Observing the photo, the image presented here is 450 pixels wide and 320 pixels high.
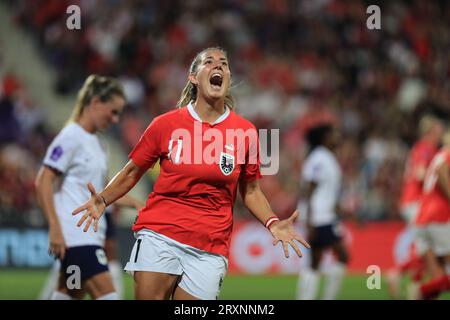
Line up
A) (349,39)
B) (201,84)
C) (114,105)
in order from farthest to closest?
(349,39) → (114,105) → (201,84)

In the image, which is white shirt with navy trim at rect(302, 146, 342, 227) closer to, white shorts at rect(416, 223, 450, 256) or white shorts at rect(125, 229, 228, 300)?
white shorts at rect(416, 223, 450, 256)

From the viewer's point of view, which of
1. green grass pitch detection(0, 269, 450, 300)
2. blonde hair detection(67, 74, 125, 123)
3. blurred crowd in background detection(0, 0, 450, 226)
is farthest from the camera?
blurred crowd in background detection(0, 0, 450, 226)

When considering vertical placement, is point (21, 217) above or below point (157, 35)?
below

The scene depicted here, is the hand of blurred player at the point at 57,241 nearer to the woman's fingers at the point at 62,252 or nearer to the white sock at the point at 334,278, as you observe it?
the woman's fingers at the point at 62,252

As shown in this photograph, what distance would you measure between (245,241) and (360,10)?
295 inches

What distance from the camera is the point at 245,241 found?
1622 centimetres

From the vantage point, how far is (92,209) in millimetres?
5859

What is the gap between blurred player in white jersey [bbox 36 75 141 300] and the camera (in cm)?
716

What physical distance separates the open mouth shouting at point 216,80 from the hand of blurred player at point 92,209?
3.41 ft

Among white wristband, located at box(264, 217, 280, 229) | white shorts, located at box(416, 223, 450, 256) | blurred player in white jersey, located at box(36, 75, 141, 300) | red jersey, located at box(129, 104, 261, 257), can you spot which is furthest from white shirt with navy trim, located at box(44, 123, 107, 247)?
white shorts, located at box(416, 223, 450, 256)

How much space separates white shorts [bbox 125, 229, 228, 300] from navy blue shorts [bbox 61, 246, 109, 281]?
130 cm

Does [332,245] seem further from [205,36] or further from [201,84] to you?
[205,36]
